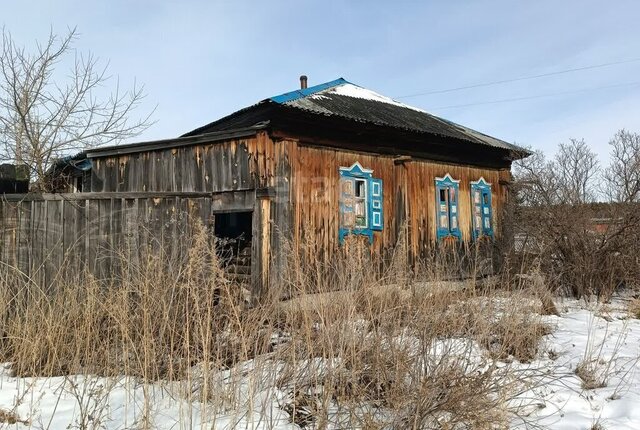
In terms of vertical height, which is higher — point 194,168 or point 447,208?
point 194,168

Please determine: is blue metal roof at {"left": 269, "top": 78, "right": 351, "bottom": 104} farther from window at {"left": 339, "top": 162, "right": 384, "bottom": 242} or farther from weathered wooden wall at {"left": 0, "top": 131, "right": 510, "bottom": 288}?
window at {"left": 339, "top": 162, "right": 384, "bottom": 242}

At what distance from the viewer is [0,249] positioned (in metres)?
5.05

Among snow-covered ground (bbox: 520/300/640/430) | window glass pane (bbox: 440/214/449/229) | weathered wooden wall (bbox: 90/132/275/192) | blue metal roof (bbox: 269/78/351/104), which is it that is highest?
blue metal roof (bbox: 269/78/351/104)

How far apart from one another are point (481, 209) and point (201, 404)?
932cm

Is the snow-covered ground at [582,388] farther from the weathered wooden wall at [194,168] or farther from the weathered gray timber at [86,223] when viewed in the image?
the weathered wooden wall at [194,168]

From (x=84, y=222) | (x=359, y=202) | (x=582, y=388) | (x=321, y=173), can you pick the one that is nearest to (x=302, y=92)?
(x=321, y=173)

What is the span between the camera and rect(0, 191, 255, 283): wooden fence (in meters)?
4.96

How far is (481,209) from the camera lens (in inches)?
422

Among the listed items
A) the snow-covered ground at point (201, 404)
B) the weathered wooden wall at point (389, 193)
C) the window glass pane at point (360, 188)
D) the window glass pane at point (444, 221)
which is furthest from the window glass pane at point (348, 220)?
the snow-covered ground at point (201, 404)

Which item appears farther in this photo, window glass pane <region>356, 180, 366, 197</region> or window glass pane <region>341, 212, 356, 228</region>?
window glass pane <region>356, 180, 366, 197</region>

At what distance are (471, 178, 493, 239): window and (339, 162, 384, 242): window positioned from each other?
3195 mm

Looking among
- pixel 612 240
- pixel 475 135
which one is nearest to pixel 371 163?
pixel 475 135

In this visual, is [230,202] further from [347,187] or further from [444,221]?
[444,221]

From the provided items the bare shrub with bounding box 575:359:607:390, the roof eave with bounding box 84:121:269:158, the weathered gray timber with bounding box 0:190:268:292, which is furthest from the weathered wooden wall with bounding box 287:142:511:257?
the bare shrub with bounding box 575:359:607:390
